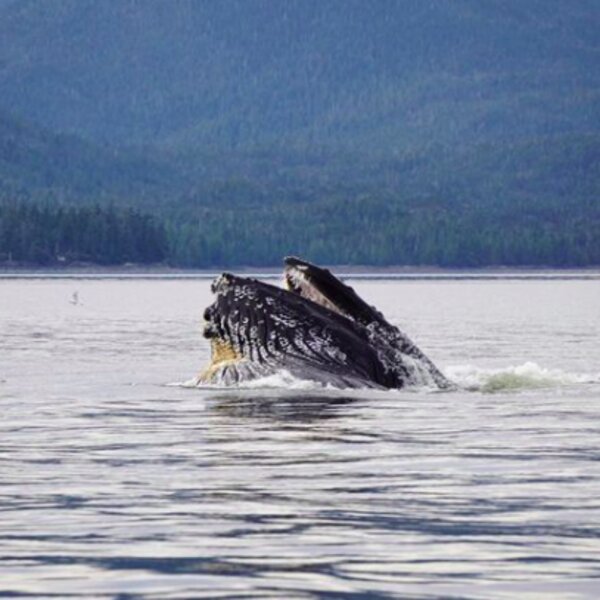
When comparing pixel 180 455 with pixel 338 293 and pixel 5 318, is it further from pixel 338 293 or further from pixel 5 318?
pixel 5 318

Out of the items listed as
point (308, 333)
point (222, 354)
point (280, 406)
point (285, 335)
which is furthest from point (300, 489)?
point (222, 354)

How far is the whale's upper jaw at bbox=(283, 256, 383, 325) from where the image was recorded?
25.2 metres

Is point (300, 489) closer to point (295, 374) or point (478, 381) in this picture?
point (295, 374)

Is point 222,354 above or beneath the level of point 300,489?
above

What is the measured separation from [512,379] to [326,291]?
5058mm

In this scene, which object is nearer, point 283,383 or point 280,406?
point 280,406

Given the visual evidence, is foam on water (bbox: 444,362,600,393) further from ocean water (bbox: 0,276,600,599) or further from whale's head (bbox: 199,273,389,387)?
whale's head (bbox: 199,273,389,387)

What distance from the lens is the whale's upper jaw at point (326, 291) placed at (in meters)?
25.2

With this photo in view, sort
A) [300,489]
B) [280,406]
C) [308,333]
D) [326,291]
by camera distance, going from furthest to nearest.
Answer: [326,291] → [308,333] → [280,406] → [300,489]

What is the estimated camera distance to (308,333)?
81.0ft

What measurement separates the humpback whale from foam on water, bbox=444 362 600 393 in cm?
270

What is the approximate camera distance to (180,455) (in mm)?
18984

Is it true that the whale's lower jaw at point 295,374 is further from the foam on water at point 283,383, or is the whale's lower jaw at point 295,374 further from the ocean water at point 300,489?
the ocean water at point 300,489

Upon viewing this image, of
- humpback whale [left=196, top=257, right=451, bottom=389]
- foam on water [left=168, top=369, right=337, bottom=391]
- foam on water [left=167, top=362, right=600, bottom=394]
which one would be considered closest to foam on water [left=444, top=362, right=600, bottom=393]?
foam on water [left=167, top=362, right=600, bottom=394]
